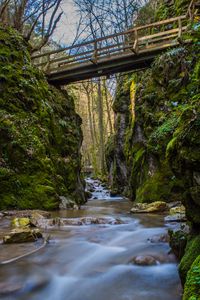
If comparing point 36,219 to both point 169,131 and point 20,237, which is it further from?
point 169,131

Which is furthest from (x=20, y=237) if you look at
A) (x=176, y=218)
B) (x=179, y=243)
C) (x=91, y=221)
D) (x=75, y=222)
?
(x=176, y=218)

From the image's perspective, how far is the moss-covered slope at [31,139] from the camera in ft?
36.9

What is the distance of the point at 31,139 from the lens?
39.8 feet

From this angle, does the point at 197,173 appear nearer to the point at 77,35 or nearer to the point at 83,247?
the point at 83,247

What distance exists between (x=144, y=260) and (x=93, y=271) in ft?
2.63

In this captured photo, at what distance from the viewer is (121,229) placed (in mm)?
7852

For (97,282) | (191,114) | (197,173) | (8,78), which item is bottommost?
(97,282)

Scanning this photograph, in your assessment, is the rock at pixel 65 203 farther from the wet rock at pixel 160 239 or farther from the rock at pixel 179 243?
the rock at pixel 179 243

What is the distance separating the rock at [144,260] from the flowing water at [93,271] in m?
0.08

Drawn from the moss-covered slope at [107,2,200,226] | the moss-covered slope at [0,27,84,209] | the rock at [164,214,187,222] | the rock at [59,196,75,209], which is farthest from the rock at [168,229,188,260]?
the rock at [59,196,75,209]

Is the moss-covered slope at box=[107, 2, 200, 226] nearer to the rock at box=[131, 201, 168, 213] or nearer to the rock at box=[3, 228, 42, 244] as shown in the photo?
the rock at box=[131, 201, 168, 213]

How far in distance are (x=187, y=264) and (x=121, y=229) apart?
3.84 meters

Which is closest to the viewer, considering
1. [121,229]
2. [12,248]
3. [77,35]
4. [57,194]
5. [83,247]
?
[12,248]

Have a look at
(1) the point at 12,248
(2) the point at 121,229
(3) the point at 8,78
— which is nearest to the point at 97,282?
(1) the point at 12,248
